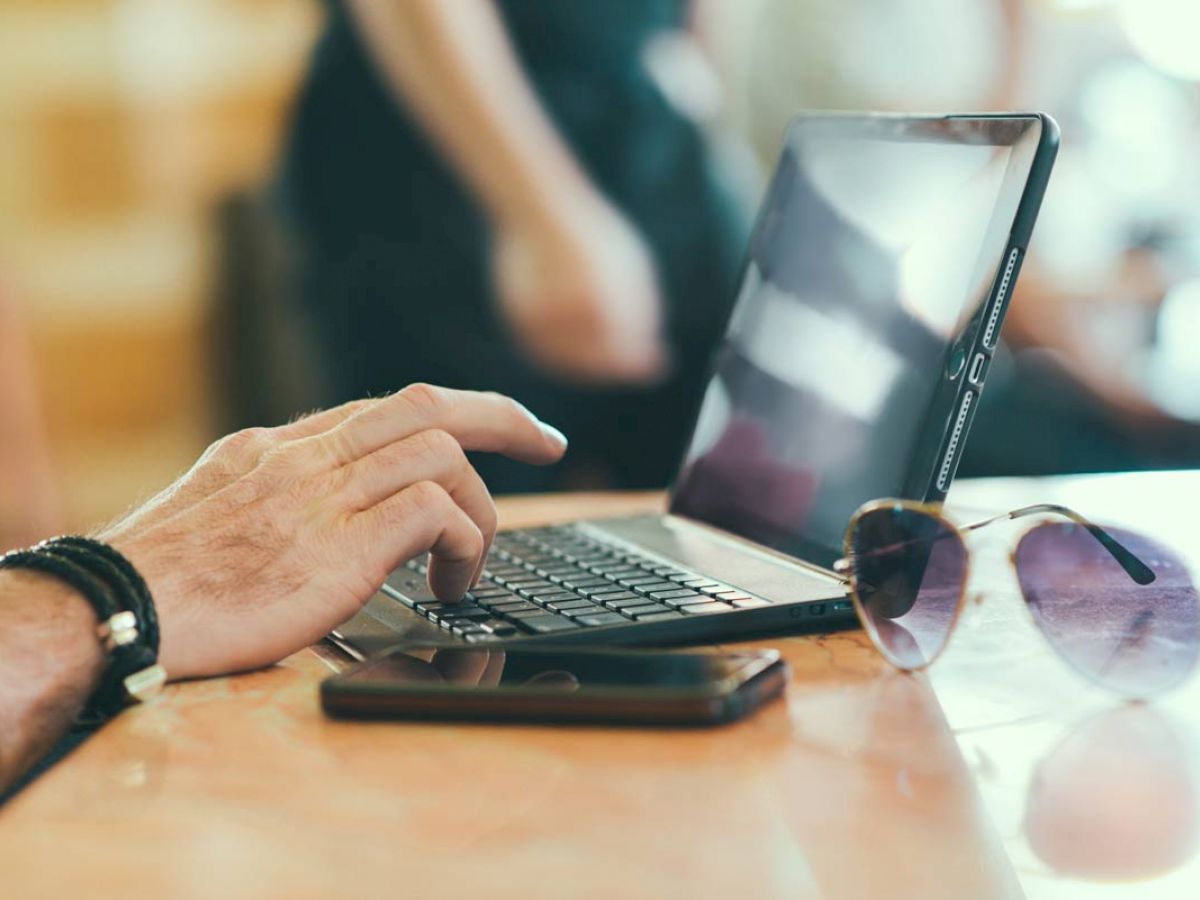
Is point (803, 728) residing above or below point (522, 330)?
above

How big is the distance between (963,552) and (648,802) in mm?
259

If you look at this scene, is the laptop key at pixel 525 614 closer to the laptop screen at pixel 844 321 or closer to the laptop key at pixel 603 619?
the laptop key at pixel 603 619

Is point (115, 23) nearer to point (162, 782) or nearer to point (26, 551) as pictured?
point (26, 551)

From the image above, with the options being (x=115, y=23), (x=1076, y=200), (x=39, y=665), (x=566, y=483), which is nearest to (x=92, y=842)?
(x=39, y=665)

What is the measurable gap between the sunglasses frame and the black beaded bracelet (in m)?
0.35

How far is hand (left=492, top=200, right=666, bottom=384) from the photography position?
2.57 m

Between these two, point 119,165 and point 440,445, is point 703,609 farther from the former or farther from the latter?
point 119,165

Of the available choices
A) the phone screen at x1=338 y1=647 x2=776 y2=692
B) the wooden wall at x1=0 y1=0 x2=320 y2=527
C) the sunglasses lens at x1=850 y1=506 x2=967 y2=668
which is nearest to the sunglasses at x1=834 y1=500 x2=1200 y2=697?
the sunglasses lens at x1=850 y1=506 x2=967 y2=668

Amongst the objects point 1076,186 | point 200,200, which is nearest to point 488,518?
point 200,200

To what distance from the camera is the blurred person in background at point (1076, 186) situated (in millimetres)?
2871

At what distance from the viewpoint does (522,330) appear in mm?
2578

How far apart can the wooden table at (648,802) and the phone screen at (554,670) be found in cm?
2

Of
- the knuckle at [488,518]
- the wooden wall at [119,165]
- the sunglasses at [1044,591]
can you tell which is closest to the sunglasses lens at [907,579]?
the sunglasses at [1044,591]

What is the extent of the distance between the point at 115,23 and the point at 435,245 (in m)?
0.73
